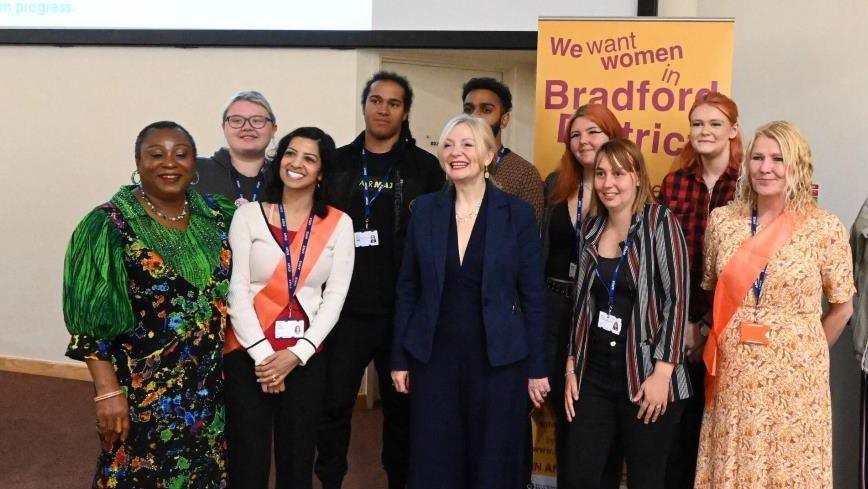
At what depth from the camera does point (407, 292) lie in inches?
102

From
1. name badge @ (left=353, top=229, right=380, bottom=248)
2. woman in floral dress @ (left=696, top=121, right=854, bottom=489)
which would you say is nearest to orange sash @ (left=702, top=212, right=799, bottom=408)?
woman in floral dress @ (left=696, top=121, right=854, bottom=489)

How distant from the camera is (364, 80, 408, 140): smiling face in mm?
3023

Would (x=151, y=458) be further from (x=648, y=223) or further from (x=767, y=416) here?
(x=767, y=416)

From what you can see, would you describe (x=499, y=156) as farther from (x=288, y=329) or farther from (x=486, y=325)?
(x=288, y=329)

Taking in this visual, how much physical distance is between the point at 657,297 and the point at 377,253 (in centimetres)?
111

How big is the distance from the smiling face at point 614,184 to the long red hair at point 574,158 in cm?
43

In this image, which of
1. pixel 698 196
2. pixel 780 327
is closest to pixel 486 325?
pixel 780 327

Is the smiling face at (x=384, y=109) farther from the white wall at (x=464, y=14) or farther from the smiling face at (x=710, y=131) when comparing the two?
the white wall at (x=464, y=14)

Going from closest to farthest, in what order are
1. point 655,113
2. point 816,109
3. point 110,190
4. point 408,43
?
point 655,113 → point 816,109 → point 408,43 → point 110,190

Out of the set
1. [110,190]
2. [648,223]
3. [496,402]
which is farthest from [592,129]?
[110,190]

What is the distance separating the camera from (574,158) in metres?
2.93

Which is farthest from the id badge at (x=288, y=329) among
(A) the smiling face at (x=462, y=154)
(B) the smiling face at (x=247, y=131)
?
(B) the smiling face at (x=247, y=131)

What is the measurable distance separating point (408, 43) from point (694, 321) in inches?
97.2

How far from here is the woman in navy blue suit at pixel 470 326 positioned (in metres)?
2.48
